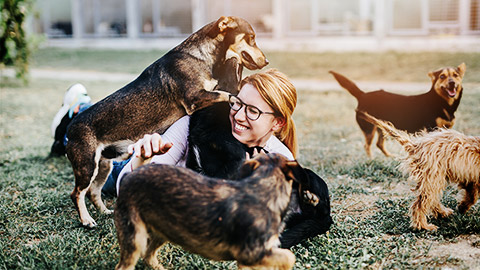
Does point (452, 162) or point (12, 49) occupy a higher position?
point (12, 49)

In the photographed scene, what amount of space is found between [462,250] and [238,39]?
249cm

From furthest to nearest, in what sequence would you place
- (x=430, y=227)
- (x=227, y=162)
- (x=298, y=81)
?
(x=298, y=81), (x=430, y=227), (x=227, y=162)

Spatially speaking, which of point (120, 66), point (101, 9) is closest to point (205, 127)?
point (120, 66)

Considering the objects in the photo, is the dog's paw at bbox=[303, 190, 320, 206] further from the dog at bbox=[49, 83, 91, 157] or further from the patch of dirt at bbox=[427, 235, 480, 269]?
the dog at bbox=[49, 83, 91, 157]

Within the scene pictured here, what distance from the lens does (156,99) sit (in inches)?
158

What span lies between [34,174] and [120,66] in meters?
14.0

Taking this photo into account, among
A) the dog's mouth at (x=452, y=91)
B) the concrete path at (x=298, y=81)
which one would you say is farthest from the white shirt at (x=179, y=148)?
the concrete path at (x=298, y=81)

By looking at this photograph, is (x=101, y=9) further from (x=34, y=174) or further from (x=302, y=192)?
(x=302, y=192)

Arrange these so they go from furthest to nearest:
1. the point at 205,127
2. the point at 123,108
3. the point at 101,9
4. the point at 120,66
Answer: the point at 101,9
the point at 120,66
the point at 123,108
the point at 205,127

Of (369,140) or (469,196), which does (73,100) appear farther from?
(469,196)

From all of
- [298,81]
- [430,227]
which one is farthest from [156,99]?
[298,81]

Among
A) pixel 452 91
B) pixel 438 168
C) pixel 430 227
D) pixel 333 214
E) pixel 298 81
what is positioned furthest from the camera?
pixel 298 81

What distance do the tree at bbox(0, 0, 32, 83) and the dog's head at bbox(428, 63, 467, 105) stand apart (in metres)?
10.0

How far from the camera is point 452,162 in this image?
144 inches
